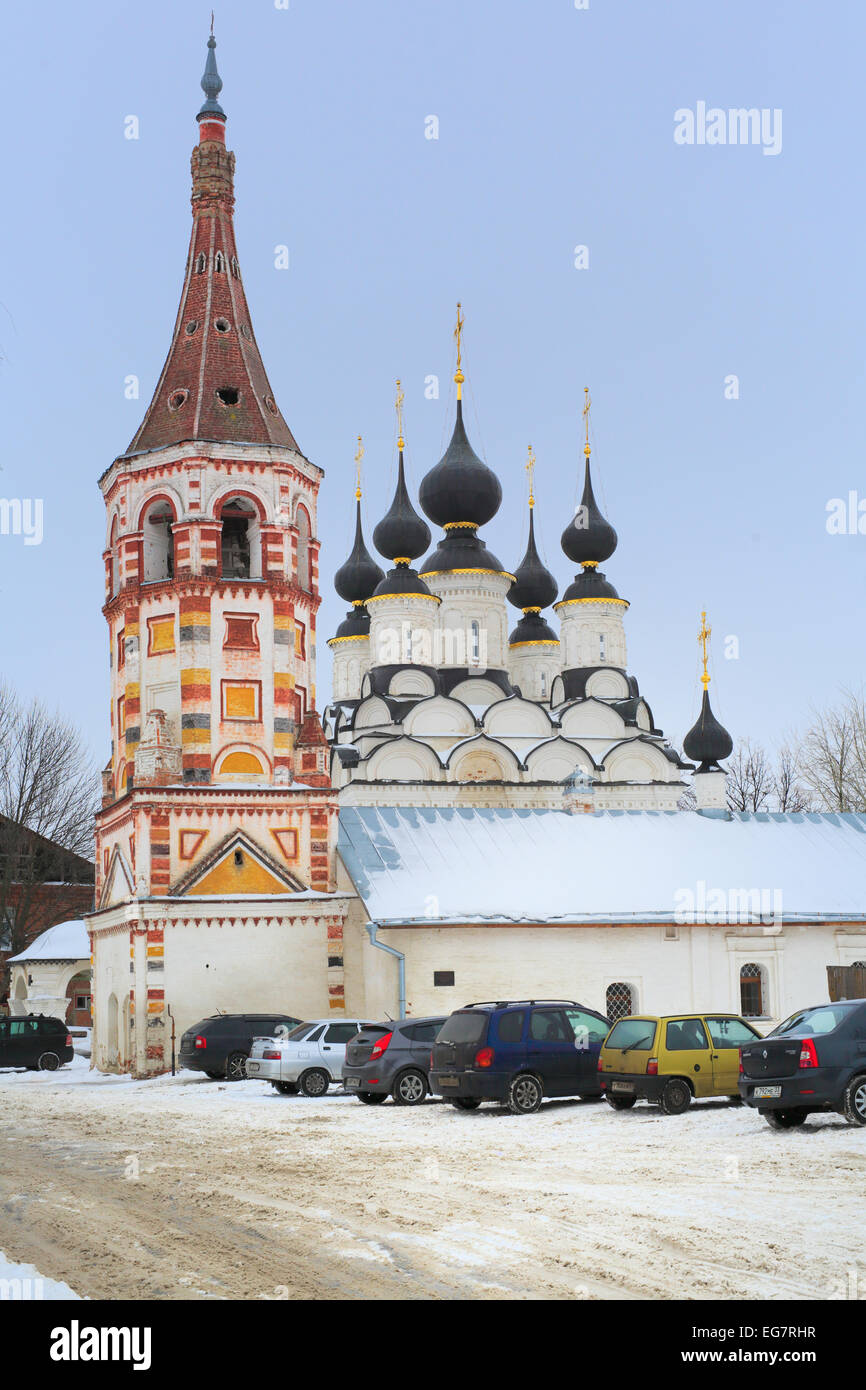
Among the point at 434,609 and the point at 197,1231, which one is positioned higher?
the point at 434,609

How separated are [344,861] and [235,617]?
568cm

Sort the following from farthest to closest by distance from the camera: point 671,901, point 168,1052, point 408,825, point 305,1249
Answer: point 408,825 < point 671,901 < point 168,1052 < point 305,1249

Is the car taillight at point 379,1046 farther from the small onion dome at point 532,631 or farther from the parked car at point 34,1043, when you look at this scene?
the small onion dome at point 532,631

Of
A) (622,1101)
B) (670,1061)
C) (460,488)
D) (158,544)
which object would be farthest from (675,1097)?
(460,488)

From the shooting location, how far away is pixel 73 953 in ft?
156

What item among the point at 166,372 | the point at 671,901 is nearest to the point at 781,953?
the point at 671,901

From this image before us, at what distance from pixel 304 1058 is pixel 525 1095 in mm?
5286

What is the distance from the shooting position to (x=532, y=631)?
66.1m

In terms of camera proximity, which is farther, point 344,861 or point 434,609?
point 434,609

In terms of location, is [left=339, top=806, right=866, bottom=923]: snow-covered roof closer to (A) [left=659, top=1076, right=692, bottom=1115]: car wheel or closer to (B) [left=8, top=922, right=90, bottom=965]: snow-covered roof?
(A) [left=659, top=1076, right=692, bottom=1115]: car wheel

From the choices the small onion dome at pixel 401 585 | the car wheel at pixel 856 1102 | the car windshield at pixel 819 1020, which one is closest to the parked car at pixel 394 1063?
the car windshield at pixel 819 1020

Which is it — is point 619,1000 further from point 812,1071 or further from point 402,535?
point 402,535

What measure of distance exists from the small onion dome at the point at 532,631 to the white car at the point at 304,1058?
138ft
